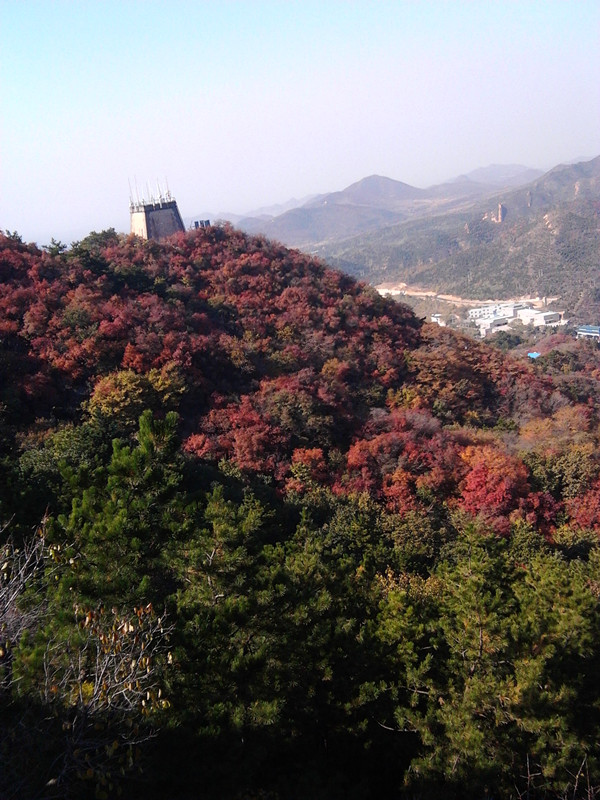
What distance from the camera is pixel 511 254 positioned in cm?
8569

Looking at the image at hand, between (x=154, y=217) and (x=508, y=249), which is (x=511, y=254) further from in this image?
(x=154, y=217)

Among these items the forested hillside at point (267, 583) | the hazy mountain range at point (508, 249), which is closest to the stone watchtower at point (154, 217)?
the forested hillside at point (267, 583)

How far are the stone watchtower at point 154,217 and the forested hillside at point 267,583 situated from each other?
1210 centimetres

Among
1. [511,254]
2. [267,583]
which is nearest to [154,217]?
[267,583]

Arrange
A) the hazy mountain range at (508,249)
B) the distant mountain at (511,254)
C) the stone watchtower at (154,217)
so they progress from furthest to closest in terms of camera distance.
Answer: the hazy mountain range at (508,249) < the distant mountain at (511,254) < the stone watchtower at (154,217)

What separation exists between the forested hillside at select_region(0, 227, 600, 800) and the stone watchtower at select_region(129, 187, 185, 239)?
12.1 m

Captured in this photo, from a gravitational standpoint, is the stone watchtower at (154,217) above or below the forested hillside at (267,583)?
above

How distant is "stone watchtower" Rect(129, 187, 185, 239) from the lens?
27.1m

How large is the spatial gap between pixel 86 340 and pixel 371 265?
99.5m

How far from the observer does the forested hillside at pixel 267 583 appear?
465 cm

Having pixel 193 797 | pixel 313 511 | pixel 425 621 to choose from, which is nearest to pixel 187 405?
pixel 313 511

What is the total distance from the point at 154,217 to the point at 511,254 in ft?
235

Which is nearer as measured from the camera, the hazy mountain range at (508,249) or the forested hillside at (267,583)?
the forested hillside at (267,583)

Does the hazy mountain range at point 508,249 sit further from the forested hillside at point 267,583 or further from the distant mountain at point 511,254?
the forested hillside at point 267,583
